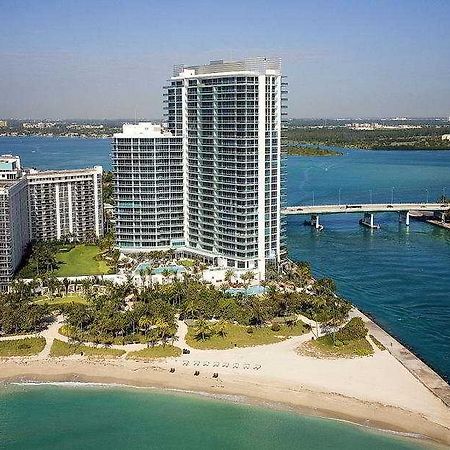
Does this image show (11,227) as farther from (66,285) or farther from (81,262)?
(81,262)

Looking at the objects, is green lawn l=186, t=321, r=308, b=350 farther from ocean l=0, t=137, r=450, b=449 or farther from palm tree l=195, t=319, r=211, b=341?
ocean l=0, t=137, r=450, b=449

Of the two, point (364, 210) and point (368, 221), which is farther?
point (368, 221)

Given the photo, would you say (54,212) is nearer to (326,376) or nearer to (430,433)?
(326,376)

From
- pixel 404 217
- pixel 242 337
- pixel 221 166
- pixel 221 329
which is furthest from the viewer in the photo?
pixel 404 217

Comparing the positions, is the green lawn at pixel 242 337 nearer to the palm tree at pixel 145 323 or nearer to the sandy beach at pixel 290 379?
the sandy beach at pixel 290 379

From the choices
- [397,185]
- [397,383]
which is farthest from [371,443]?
[397,185]

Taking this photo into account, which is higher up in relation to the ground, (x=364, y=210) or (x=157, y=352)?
(x=364, y=210)

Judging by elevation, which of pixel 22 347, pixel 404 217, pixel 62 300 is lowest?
pixel 22 347

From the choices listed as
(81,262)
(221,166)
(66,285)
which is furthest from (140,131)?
(66,285)
